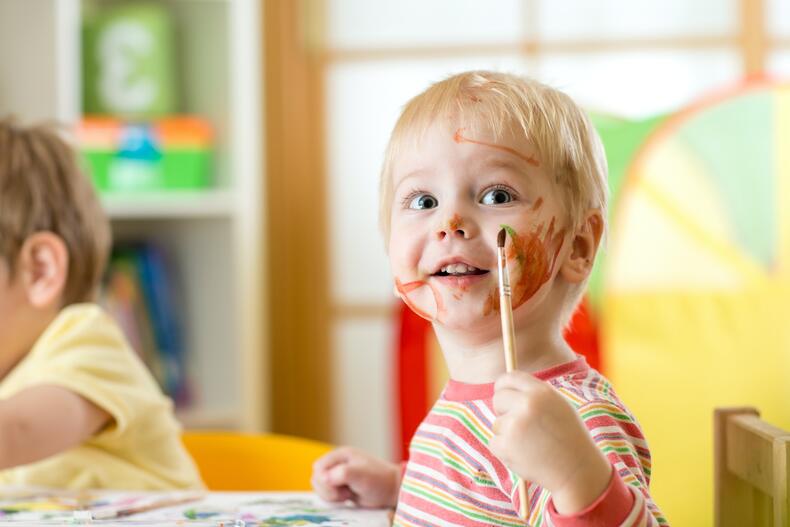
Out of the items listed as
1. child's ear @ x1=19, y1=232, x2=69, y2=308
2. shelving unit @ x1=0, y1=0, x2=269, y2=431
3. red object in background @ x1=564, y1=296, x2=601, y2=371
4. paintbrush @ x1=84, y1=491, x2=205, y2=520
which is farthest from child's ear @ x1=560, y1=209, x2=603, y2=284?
shelving unit @ x1=0, y1=0, x2=269, y2=431

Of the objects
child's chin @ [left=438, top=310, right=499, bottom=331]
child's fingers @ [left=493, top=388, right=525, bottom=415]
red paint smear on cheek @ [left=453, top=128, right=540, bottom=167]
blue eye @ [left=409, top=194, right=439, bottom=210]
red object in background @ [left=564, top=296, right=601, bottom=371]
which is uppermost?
red paint smear on cheek @ [left=453, top=128, right=540, bottom=167]

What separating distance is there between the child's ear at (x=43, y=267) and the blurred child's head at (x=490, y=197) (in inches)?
23.1

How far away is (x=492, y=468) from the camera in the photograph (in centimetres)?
66

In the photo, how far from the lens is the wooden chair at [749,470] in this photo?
70 centimetres


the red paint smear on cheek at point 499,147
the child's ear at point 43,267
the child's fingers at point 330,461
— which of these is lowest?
the child's fingers at point 330,461

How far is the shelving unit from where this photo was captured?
210 cm

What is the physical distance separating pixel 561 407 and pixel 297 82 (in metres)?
1.93

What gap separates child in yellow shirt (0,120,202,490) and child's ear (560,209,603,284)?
492 millimetres

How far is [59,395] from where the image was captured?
3.17 ft

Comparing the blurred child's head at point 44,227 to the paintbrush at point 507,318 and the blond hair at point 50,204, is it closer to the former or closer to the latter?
the blond hair at point 50,204

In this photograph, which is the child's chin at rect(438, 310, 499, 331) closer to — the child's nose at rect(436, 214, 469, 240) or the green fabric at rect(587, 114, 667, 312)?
the child's nose at rect(436, 214, 469, 240)

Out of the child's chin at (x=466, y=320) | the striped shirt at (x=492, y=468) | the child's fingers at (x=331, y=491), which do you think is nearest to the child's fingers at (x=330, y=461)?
the child's fingers at (x=331, y=491)

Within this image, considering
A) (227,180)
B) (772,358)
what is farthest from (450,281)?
(227,180)

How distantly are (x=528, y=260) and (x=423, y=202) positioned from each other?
0.27 feet
